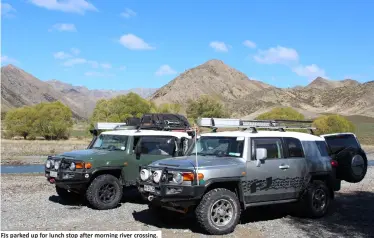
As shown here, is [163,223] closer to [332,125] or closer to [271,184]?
[271,184]

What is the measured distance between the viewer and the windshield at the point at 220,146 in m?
9.19

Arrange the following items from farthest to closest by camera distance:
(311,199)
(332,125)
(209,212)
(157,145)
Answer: (332,125), (157,145), (311,199), (209,212)

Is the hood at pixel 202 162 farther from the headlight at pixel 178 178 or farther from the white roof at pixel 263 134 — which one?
the white roof at pixel 263 134

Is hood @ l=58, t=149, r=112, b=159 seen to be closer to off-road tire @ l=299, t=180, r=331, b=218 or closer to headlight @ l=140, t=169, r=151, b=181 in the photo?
headlight @ l=140, t=169, r=151, b=181

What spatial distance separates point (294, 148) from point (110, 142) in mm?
4990

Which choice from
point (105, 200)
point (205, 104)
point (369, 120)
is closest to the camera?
point (105, 200)

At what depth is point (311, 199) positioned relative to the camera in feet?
32.1

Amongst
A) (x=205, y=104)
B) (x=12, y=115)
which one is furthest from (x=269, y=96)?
(x=12, y=115)

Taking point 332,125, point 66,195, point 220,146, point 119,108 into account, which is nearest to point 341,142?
point 220,146

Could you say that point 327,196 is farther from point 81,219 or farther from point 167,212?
point 81,219

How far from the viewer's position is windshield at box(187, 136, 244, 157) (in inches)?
362

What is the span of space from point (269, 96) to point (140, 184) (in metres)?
174

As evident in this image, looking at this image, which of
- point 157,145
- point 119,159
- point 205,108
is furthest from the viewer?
point 205,108

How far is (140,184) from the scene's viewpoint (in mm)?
8898
